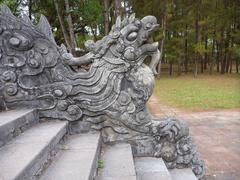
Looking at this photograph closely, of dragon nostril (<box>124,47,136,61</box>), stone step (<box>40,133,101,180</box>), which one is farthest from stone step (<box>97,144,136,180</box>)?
dragon nostril (<box>124,47,136,61</box>)

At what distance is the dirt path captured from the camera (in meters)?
3.55

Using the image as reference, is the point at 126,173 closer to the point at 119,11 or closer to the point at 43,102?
the point at 43,102

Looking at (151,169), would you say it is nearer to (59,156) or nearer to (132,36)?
(59,156)

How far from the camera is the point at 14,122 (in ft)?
8.11

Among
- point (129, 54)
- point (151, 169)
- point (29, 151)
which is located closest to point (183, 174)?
point (151, 169)

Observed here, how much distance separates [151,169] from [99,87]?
965 millimetres

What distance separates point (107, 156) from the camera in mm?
2803

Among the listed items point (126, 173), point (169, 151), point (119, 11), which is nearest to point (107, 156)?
point (126, 173)

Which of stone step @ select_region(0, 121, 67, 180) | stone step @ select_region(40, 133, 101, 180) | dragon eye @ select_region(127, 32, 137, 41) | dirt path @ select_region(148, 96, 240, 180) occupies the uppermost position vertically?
dragon eye @ select_region(127, 32, 137, 41)

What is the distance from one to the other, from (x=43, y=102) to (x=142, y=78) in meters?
1.06

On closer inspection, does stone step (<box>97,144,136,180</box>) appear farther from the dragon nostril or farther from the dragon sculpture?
the dragon nostril

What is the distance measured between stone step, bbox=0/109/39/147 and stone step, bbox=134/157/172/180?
43.0 inches

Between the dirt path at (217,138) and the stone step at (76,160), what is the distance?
4.87ft

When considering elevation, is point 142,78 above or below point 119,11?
below
